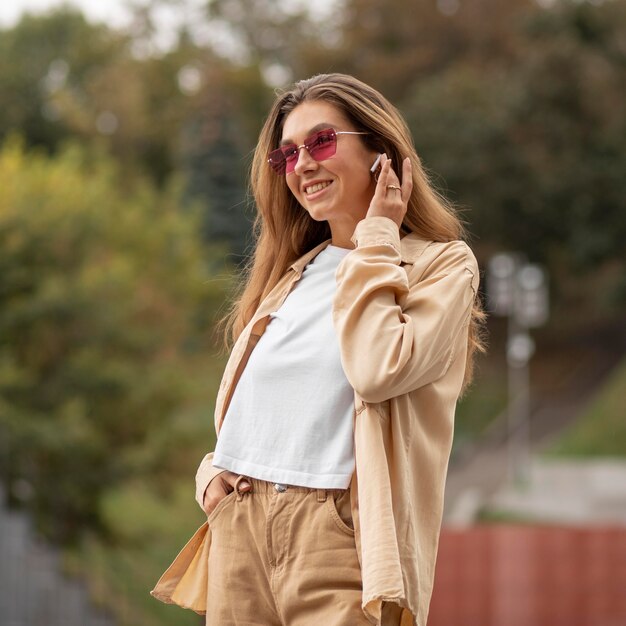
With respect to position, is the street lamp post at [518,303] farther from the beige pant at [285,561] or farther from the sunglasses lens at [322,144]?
the beige pant at [285,561]

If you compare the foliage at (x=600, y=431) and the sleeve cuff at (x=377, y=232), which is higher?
the foliage at (x=600, y=431)

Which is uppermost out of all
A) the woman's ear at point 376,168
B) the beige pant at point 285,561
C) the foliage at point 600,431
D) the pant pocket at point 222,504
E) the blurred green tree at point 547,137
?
the blurred green tree at point 547,137

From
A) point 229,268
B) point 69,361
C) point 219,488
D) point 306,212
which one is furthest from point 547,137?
point 219,488

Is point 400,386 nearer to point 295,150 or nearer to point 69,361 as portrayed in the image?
point 295,150

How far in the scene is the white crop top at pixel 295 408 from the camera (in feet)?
7.33

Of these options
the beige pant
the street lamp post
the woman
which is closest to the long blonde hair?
the woman

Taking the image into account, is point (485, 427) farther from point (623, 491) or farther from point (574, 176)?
point (623, 491)

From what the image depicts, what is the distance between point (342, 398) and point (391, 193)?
0.41 meters

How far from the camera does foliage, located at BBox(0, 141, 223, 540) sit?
1454cm

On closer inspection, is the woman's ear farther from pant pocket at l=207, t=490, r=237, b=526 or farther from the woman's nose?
pant pocket at l=207, t=490, r=237, b=526

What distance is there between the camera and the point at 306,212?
2.66 m

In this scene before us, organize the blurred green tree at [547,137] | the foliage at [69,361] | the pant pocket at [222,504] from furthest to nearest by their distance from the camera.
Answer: the blurred green tree at [547,137]
the foliage at [69,361]
the pant pocket at [222,504]

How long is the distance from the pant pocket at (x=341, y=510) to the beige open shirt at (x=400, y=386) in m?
0.03

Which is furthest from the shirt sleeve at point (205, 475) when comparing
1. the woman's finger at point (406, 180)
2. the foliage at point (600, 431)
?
the foliage at point (600, 431)
